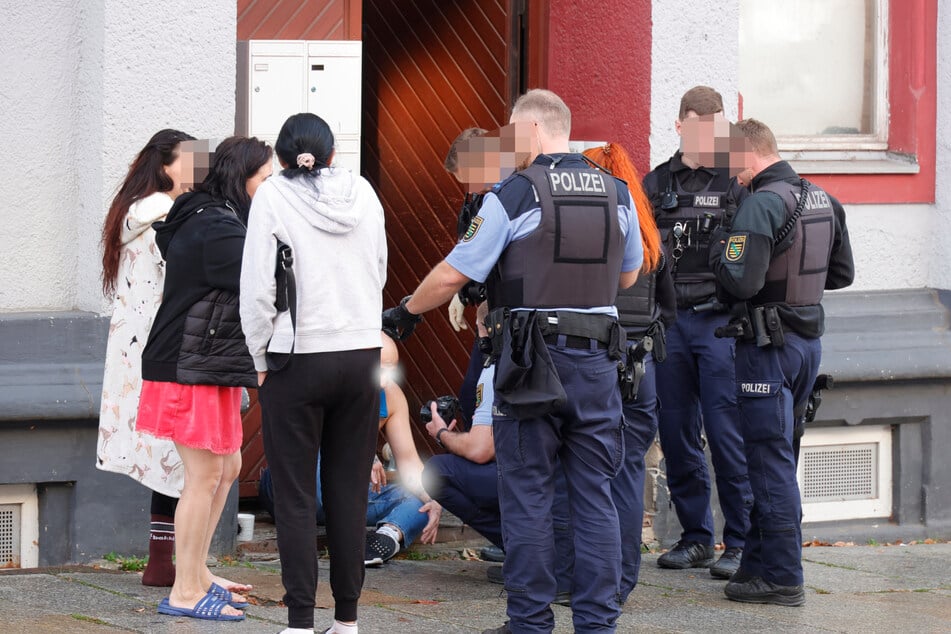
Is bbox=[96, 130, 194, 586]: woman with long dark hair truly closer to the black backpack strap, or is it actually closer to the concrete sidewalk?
the concrete sidewalk

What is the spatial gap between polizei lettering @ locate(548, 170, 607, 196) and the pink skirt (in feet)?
4.78

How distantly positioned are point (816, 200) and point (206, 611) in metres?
2.91

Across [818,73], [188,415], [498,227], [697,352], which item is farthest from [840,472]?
[188,415]

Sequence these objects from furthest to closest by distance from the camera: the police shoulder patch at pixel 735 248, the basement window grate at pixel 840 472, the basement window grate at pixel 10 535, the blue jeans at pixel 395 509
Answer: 1. the basement window grate at pixel 840 472
2. the blue jeans at pixel 395 509
3. the basement window grate at pixel 10 535
4. the police shoulder patch at pixel 735 248

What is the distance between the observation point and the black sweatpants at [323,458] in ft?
15.1

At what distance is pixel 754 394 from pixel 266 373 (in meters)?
2.18

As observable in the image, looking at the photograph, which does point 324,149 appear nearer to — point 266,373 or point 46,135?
point 266,373

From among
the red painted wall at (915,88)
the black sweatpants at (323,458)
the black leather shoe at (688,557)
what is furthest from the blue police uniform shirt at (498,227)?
the red painted wall at (915,88)

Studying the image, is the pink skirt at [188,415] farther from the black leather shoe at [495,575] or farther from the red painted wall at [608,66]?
the red painted wall at [608,66]

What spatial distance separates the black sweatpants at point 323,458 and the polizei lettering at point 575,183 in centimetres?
81

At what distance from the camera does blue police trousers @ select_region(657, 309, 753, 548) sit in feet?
21.1

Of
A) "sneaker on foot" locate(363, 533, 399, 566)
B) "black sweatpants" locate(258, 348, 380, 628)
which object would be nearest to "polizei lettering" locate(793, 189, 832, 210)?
"black sweatpants" locate(258, 348, 380, 628)

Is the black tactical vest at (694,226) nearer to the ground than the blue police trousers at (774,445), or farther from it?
farther from it

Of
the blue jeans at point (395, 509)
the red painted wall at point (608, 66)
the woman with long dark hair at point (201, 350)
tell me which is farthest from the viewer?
the red painted wall at point (608, 66)
